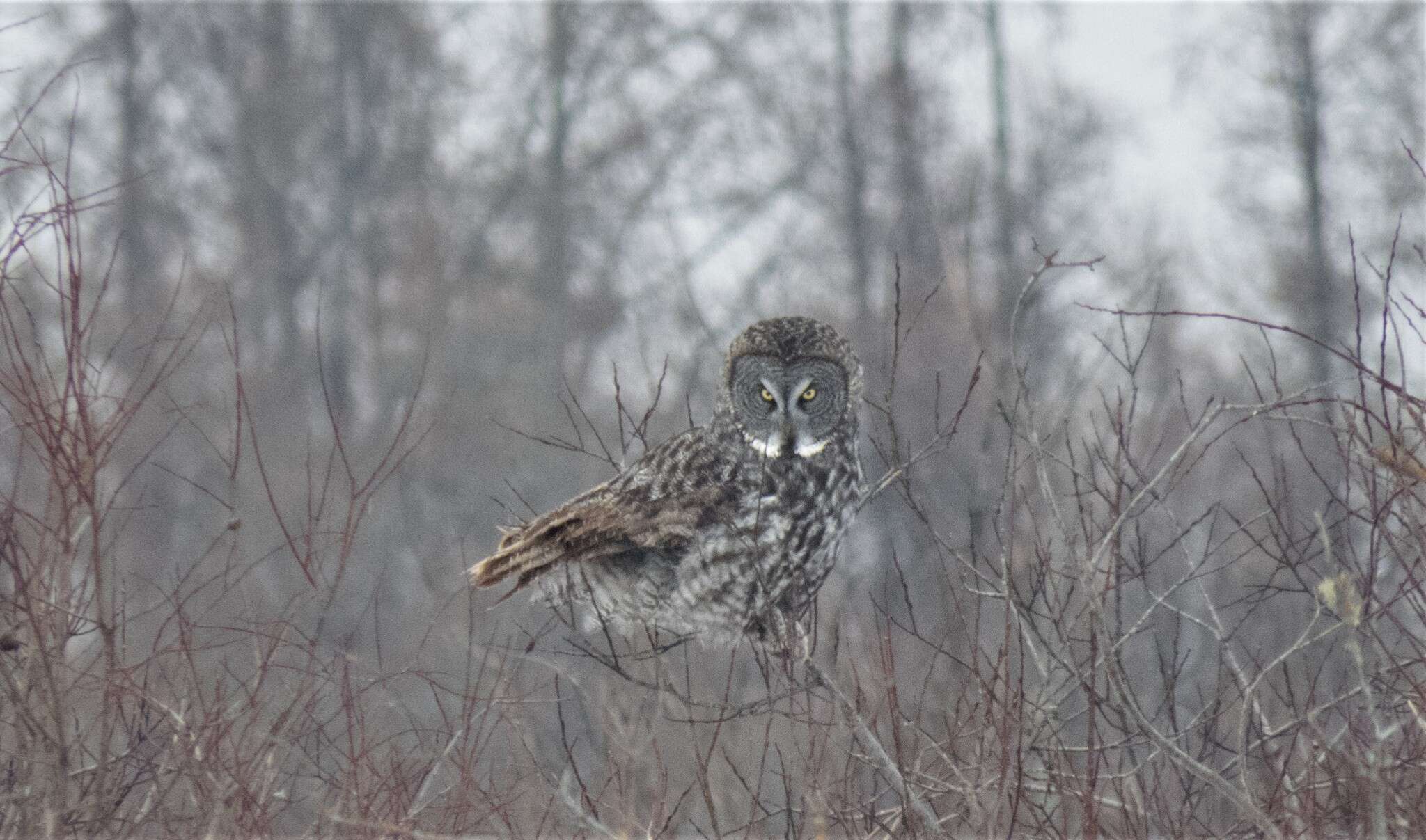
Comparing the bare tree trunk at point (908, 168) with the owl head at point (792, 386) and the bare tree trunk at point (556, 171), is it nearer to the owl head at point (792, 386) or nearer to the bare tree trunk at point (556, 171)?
the bare tree trunk at point (556, 171)

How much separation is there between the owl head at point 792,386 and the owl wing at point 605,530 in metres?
0.23

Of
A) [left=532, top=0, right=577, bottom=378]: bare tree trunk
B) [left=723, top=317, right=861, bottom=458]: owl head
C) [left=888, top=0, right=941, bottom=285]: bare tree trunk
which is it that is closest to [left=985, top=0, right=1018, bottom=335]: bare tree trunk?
[left=888, top=0, right=941, bottom=285]: bare tree trunk

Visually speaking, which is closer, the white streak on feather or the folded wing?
the folded wing

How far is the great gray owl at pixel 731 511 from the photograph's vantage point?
14.6ft

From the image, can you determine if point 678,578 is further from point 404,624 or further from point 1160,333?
point 1160,333

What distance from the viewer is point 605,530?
452 centimetres

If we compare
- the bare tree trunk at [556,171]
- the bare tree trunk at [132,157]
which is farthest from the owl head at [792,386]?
the bare tree trunk at [132,157]

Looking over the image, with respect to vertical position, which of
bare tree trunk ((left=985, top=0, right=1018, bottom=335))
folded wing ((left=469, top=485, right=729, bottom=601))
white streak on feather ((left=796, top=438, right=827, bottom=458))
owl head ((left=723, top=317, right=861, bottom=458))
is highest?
bare tree trunk ((left=985, top=0, right=1018, bottom=335))

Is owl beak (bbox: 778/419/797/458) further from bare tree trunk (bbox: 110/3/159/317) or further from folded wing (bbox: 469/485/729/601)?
bare tree trunk (bbox: 110/3/159/317)

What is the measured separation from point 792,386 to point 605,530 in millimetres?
679

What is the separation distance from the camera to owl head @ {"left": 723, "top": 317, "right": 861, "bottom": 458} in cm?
459

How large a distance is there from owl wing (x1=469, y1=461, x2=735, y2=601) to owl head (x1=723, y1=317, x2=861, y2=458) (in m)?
0.23

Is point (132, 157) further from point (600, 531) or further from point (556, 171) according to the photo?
point (600, 531)

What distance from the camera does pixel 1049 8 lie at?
651 inches
